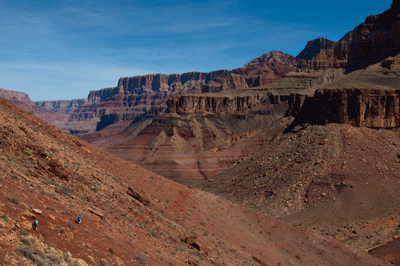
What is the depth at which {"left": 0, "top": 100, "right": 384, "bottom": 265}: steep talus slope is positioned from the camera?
11195 millimetres

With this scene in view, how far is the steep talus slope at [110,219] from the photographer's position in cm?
1120

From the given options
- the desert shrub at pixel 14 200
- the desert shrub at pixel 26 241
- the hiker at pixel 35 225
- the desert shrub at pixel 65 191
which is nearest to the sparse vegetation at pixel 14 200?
the desert shrub at pixel 14 200

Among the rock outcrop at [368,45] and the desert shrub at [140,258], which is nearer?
the desert shrub at [140,258]

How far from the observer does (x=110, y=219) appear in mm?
15836

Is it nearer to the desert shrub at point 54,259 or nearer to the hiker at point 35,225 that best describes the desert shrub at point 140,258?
the desert shrub at point 54,259

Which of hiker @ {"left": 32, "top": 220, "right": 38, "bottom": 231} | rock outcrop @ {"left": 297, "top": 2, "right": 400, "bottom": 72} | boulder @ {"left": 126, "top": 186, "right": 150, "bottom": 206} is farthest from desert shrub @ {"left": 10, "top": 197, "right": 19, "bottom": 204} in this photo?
rock outcrop @ {"left": 297, "top": 2, "right": 400, "bottom": 72}

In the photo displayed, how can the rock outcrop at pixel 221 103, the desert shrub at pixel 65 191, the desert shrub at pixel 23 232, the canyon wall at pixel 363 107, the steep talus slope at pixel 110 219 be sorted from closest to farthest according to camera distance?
the desert shrub at pixel 23 232 → the steep talus slope at pixel 110 219 → the desert shrub at pixel 65 191 → the canyon wall at pixel 363 107 → the rock outcrop at pixel 221 103

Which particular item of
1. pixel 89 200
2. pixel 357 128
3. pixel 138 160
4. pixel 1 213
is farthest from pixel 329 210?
pixel 138 160

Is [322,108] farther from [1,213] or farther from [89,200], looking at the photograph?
[1,213]

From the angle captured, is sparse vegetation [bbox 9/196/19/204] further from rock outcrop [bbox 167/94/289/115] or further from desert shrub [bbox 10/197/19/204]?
rock outcrop [bbox 167/94/289/115]

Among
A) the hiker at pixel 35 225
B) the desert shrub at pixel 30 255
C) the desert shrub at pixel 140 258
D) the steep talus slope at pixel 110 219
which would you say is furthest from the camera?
the desert shrub at pixel 140 258

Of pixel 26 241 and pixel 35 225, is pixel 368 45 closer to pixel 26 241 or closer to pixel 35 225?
pixel 35 225

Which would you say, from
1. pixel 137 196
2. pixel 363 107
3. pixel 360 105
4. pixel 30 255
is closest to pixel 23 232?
pixel 30 255

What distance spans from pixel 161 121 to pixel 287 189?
71.9 m
